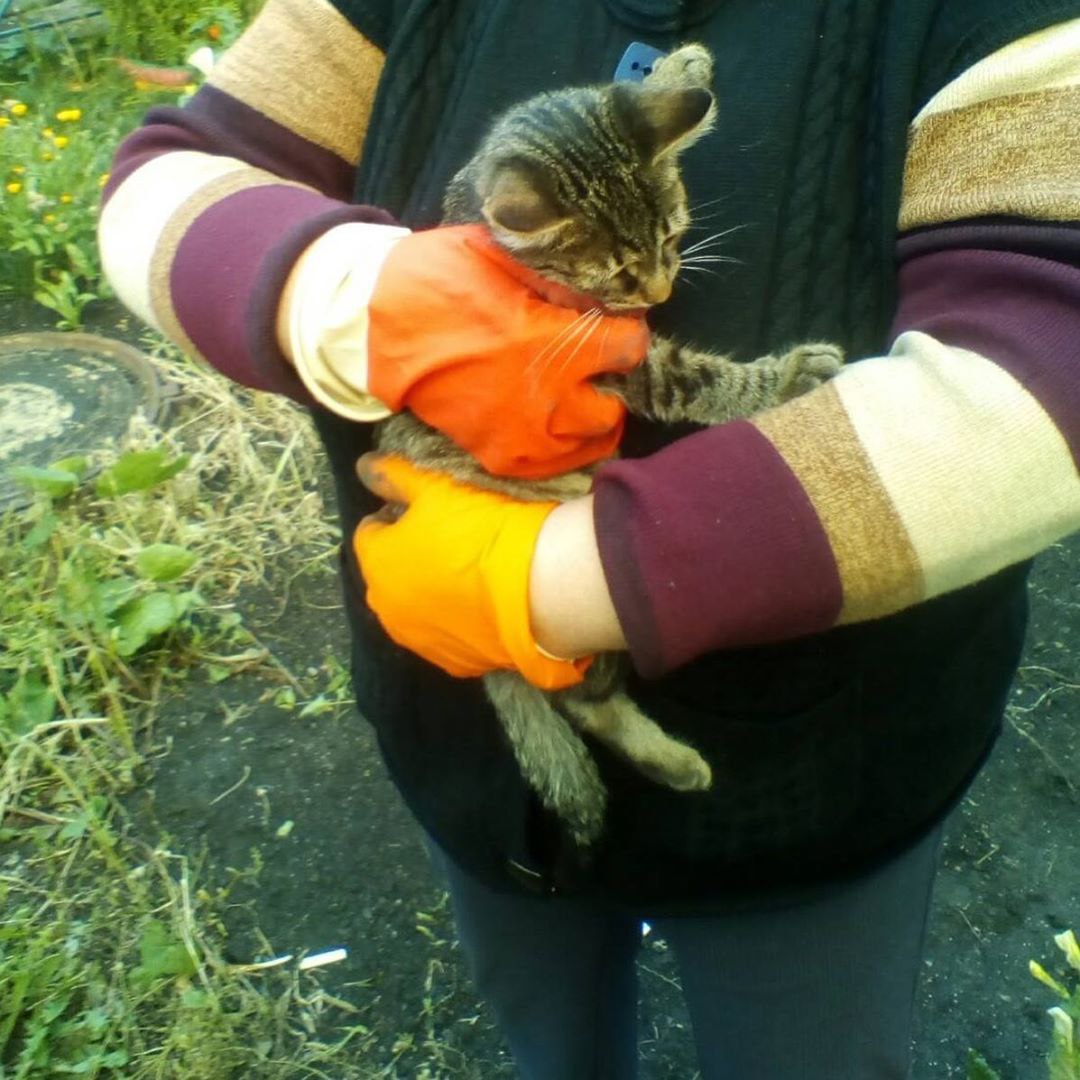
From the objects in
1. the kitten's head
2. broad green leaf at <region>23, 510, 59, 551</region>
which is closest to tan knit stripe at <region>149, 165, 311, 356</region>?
the kitten's head

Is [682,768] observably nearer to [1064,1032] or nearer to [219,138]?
[1064,1032]

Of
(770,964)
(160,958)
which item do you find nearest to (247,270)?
(770,964)

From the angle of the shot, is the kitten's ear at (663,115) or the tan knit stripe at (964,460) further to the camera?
the kitten's ear at (663,115)

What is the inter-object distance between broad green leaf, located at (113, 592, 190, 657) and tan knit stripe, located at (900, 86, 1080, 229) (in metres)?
1.97

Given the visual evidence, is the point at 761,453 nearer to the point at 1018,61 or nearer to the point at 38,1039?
the point at 1018,61

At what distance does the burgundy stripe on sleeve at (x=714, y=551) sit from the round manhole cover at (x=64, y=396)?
236cm

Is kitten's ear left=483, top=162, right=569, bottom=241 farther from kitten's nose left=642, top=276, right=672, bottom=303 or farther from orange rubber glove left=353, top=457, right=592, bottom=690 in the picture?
orange rubber glove left=353, top=457, right=592, bottom=690

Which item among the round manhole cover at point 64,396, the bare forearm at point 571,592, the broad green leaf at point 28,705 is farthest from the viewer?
the round manhole cover at point 64,396

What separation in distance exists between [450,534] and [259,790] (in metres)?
1.46

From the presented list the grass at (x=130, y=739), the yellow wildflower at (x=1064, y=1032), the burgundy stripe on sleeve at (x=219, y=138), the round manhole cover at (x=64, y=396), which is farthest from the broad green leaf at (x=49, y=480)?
the yellow wildflower at (x=1064, y=1032)

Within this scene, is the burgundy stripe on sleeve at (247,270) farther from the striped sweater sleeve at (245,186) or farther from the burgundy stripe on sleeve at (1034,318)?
the burgundy stripe on sleeve at (1034,318)

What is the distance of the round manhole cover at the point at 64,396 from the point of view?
2.91 metres

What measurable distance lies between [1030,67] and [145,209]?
2.58 ft

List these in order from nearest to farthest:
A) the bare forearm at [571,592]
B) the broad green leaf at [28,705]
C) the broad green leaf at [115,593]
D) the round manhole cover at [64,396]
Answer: the bare forearm at [571,592] → the broad green leaf at [28,705] → the broad green leaf at [115,593] → the round manhole cover at [64,396]
